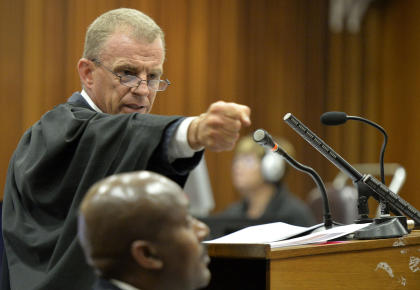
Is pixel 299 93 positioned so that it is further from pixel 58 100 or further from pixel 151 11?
pixel 58 100

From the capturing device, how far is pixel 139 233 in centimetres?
128

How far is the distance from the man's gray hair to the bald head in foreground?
3.93 ft

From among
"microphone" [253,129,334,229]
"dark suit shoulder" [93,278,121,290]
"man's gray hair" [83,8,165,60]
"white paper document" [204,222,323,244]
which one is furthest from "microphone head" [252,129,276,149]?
"man's gray hair" [83,8,165,60]

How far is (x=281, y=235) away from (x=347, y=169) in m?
0.31

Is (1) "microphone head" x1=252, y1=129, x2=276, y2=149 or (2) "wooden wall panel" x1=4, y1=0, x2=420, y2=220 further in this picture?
(2) "wooden wall panel" x1=4, y1=0, x2=420, y2=220

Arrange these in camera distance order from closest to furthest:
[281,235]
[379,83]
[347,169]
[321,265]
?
[321,265] → [281,235] → [347,169] → [379,83]

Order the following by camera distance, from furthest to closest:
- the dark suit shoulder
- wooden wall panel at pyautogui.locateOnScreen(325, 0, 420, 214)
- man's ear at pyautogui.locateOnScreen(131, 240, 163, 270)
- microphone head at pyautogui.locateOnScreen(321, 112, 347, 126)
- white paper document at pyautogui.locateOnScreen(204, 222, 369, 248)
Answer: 1. wooden wall panel at pyautogui.locateOnScreen(325, 0, 420, 214)
2. microphone head at pyautogui.locateOnScreen(321, 112, 347, 126)
3. white paper document at pyautogui.locateOnScreen(204, 222, 369, 248)
4. the dark suit shoulder
5. man's ear at pyautogui.locateOnScreen(131, 240, 163, 270)

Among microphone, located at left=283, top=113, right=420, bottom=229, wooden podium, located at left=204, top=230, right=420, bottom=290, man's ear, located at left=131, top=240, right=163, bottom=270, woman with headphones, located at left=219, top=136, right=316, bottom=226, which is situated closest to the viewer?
man's ear, located at left=131, top=240, right=163, bottom=270

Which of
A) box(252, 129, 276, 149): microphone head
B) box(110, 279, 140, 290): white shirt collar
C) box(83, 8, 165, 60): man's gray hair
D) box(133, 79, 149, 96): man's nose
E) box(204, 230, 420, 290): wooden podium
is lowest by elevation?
box(204, 230, 420, 290): wooden podium

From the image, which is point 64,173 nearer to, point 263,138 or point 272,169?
point 263,138

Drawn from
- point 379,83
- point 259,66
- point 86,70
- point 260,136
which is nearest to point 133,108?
point 86,70

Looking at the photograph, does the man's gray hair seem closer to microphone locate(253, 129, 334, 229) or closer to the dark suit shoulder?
microphone locate(253, 129, 334, 229)

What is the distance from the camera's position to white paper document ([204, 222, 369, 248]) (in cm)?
186

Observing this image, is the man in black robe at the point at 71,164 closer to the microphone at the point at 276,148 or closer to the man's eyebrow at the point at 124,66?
the man's eyebrow at the point at 124,66
